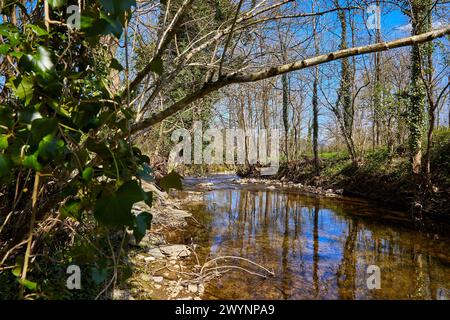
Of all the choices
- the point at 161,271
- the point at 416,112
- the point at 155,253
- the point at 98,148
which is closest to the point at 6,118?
the point at 98,148

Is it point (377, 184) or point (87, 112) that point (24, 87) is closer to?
point (87, 112)

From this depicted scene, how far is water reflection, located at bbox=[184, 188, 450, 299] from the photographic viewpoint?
3.98 meters

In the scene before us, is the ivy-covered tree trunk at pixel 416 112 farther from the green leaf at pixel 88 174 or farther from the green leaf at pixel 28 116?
the green leaf at pixel 28 116

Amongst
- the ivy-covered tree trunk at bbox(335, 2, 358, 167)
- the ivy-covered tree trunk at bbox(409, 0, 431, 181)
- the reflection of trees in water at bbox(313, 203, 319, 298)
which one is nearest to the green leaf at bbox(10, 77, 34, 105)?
the reflection of trees in water at bbox(313, 203, 319, 298)

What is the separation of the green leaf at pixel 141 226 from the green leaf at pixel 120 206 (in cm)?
13

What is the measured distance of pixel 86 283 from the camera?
308cm

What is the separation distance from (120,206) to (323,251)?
5321mm

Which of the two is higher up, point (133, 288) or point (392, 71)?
point (392, 71)

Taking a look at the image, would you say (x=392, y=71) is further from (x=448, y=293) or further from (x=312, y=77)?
(x=448, y=293)

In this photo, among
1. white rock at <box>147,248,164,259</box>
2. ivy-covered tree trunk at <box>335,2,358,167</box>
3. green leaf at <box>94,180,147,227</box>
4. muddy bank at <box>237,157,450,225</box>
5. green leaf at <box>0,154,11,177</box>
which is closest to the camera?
green leaf at <box>94,180,147,227</box>

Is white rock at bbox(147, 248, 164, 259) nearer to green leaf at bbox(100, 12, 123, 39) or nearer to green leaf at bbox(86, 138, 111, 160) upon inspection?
green leaf at bbox(86, 138, 111, 160)

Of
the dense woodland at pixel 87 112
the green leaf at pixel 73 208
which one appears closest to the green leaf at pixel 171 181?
the dense woodland at pixel 87 112

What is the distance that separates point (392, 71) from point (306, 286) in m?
20.0
